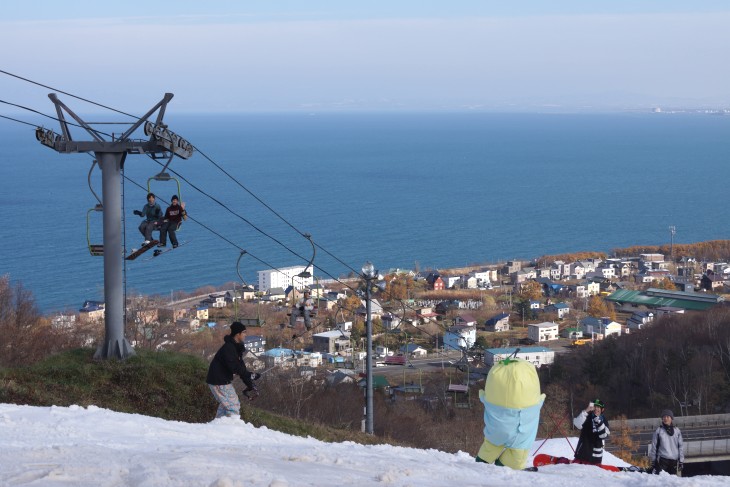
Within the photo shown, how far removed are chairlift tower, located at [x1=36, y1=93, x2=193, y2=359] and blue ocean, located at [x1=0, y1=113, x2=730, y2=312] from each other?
9326 mm

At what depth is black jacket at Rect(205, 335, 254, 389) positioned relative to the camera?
6562 mm

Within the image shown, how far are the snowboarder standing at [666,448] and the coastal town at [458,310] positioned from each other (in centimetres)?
1184

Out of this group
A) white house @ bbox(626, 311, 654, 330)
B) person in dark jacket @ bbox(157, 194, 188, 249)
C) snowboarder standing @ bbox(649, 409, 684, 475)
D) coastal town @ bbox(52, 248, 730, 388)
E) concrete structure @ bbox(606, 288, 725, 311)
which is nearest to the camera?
snowboarder standing @ bbox(649, 409, 684, 475)

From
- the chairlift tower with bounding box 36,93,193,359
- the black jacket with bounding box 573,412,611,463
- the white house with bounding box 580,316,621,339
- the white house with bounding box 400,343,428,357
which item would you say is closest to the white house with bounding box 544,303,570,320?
the white house with bounding box 580,316,621,339

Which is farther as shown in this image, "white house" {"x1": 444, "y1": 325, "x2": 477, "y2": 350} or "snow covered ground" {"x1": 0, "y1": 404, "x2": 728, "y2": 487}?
"white house" {"x1": 444, "y1": 325, "x2": 477, "y2": 350}

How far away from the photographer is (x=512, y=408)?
5422mm

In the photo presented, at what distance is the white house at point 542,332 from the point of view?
30.9 metres

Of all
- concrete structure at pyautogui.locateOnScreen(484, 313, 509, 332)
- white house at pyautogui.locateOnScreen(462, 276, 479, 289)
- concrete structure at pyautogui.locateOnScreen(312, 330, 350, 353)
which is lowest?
concrete structure at pyautogui.locateOnScreen(312, 330, 350, 353)

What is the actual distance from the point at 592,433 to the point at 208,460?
2904 mm

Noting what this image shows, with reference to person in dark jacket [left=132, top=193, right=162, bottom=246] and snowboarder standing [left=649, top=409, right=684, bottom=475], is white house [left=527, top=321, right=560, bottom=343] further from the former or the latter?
snowboarder standing [left=649, top=409, right=684, bottom=475]

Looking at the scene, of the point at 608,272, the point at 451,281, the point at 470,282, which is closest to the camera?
the point at 451,281

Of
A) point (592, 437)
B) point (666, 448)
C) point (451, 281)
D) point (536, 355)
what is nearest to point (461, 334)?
point (536, 355)

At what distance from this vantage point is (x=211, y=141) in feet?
466

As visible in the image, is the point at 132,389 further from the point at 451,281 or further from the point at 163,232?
the point at 451,281
